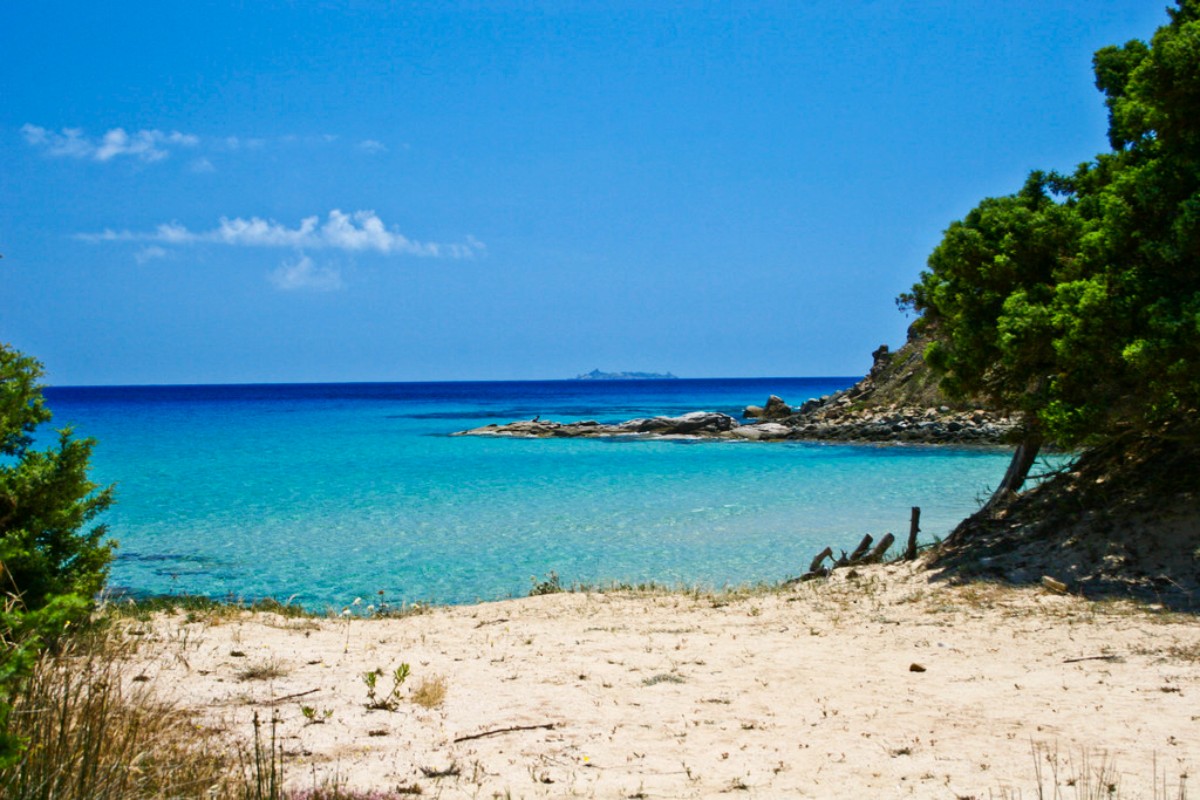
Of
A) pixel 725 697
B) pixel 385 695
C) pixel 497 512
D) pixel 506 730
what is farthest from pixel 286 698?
pixel 497 512

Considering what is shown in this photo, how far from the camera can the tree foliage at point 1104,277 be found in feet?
35.0

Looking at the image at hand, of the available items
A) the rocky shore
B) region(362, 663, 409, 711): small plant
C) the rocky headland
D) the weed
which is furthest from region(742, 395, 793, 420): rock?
region(362, 663, 409, 711): small plant

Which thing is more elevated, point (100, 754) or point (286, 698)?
point (100, 754)

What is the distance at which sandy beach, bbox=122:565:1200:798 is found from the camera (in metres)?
5.80

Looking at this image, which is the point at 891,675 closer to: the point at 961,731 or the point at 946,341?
the point at 961,731

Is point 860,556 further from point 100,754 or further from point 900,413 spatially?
point 900,413

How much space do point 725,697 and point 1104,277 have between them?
318 inches

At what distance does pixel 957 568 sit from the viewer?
13.2 m

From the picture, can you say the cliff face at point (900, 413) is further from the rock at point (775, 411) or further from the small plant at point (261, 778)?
the small plant at point (261, 778)

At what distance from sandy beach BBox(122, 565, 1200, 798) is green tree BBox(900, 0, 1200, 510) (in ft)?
9.63

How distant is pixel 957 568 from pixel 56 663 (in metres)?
11.9

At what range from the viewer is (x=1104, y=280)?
38.0ft

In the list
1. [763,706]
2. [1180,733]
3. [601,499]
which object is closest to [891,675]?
[763,706]

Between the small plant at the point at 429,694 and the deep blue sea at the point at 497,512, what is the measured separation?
24.4ft
